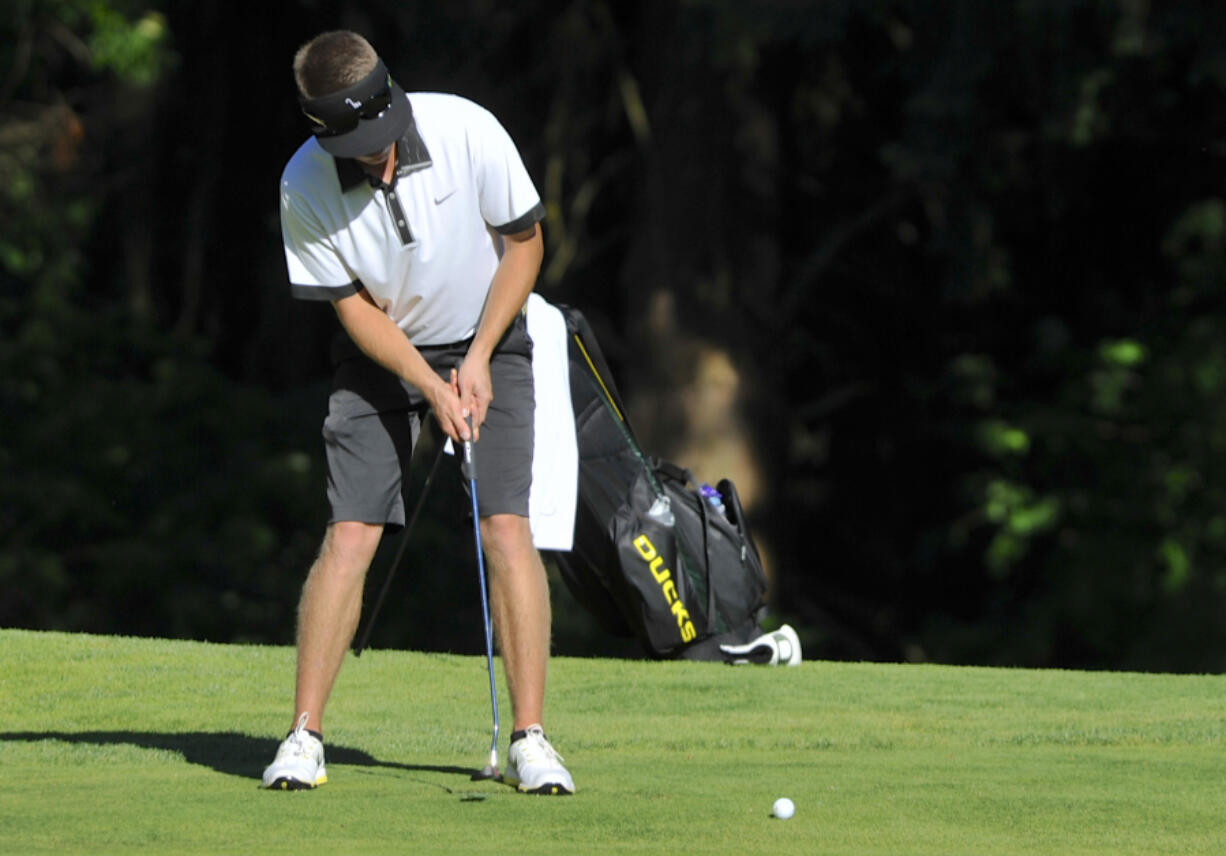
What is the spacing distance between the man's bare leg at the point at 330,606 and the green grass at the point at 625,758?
25 cm

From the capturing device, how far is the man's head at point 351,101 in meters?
4.88

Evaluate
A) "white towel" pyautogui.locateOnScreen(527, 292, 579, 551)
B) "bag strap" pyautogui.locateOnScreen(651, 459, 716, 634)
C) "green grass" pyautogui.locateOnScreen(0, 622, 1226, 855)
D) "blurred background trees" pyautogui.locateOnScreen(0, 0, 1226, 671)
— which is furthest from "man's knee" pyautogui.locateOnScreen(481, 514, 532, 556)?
"blurred background trees" pyautogui.locateOnScreen(0, 0, 1226, 671)

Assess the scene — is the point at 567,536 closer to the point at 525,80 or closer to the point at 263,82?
Answer: the point at 525,80

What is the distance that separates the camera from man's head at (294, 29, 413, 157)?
488cm

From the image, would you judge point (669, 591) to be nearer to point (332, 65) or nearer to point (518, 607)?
point (518, 607)

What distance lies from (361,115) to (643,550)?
3.00 metres

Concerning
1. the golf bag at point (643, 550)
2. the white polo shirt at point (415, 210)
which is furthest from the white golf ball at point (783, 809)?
the golf bag at point (643, 550)

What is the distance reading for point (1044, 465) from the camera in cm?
1573

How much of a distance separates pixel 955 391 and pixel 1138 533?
1814 mm

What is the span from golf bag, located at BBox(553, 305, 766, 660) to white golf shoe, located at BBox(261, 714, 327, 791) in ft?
8.34

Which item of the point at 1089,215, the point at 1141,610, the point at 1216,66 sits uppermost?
the point at 1216,66

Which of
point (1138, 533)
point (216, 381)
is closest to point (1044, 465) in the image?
point (1138, 533)

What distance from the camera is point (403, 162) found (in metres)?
5.00

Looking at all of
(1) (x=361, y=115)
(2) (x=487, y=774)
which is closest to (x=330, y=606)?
(2) (x=487, y=774)
